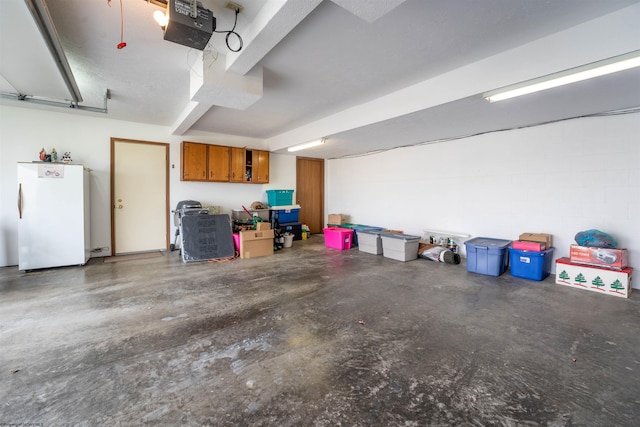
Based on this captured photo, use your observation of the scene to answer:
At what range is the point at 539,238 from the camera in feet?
13.6

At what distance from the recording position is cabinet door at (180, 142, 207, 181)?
18.9 ft

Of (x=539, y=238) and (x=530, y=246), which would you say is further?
(x=539, y=238)

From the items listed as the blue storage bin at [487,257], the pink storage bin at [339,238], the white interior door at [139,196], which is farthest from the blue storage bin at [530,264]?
the white interior door at [139,196]

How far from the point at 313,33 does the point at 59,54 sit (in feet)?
8.16

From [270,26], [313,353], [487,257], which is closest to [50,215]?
[270,26]

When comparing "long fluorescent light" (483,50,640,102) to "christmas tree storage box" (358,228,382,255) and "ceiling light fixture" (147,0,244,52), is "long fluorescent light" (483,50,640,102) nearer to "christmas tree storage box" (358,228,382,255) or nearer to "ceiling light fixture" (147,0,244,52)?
"ceiling light fixture" (147,0,244,52)

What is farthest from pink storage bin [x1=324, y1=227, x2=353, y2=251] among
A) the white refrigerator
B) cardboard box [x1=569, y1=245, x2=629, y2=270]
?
the white refrigerator

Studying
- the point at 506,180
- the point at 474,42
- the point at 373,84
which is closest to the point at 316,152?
the point at 373,84

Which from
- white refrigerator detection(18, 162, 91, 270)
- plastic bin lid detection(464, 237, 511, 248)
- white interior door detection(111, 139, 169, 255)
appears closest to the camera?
white refrigerator detection(18, 162, 91, 270)

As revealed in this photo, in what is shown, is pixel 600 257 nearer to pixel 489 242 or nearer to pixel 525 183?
pixel 489 242

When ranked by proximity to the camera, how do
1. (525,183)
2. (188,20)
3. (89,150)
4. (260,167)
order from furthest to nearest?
(260,167) < (89,150) < (525,183) < (188,20)

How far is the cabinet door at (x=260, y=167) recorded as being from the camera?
268 inches

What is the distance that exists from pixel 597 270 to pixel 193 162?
7.14 m

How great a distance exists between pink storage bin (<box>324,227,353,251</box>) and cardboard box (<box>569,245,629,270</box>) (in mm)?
3923
